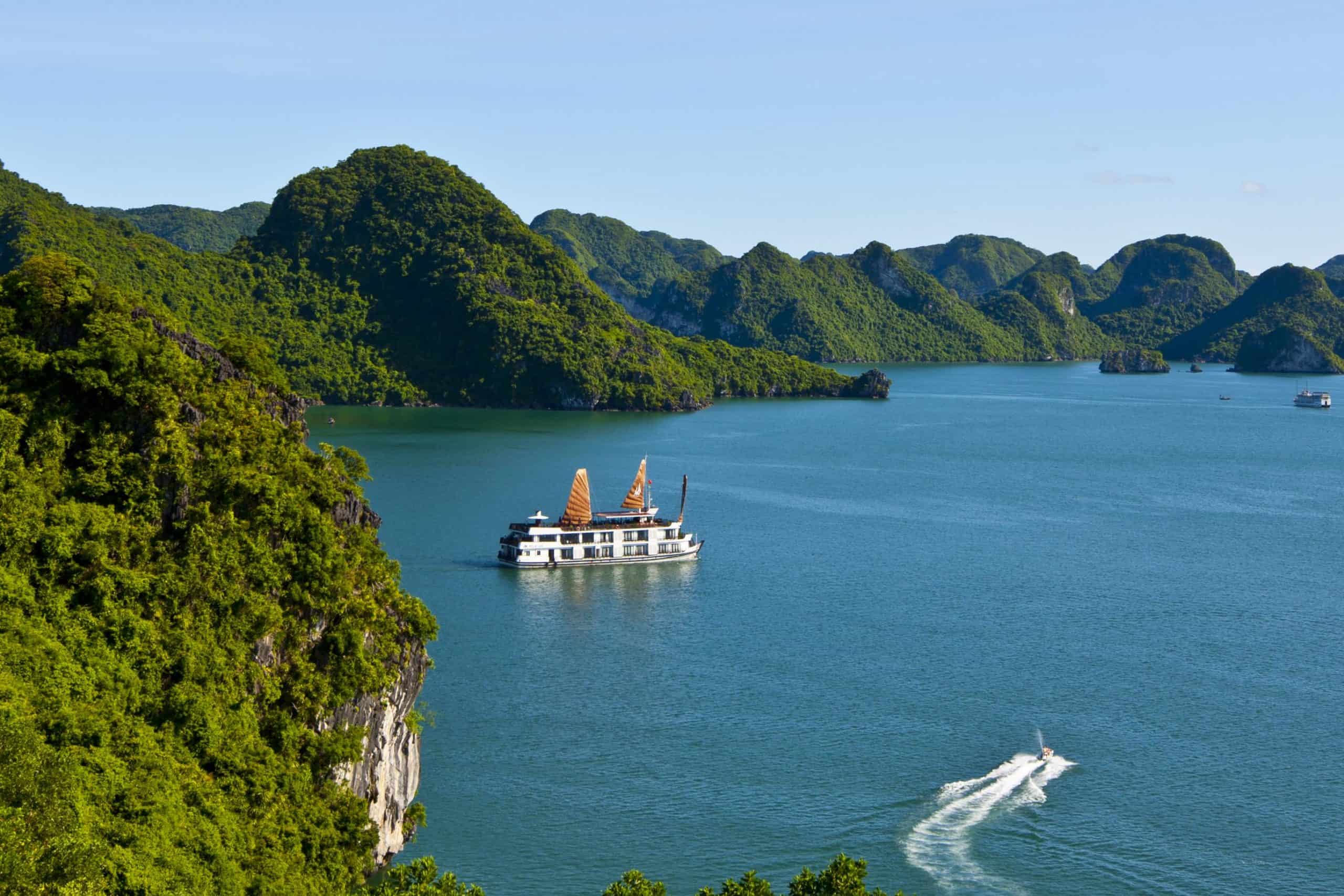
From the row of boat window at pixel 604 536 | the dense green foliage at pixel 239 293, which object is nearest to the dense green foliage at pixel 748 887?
the row of boat window at pixel 604 536

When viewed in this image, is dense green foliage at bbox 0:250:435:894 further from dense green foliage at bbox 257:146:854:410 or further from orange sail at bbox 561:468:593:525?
dense green foliage at bbox 257:146:854:410

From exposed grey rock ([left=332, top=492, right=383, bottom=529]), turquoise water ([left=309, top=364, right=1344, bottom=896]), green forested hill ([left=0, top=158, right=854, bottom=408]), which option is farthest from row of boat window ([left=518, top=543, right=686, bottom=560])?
green forested hill ([left=0, top=158, right=854, bottom=408])

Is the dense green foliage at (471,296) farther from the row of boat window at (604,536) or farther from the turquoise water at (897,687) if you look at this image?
the row of boat window at (604,536)

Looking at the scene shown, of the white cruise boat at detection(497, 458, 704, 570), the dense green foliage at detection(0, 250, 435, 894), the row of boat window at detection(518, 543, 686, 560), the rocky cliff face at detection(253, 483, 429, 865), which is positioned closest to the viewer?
the dense green foliage at detection(0, 250, 435, 894)

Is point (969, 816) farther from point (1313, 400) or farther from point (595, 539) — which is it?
point (1313, 400)

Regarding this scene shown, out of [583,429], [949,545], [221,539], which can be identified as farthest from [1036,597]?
[583,429]

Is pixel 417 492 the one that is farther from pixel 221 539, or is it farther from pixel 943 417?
pixel 943 417
